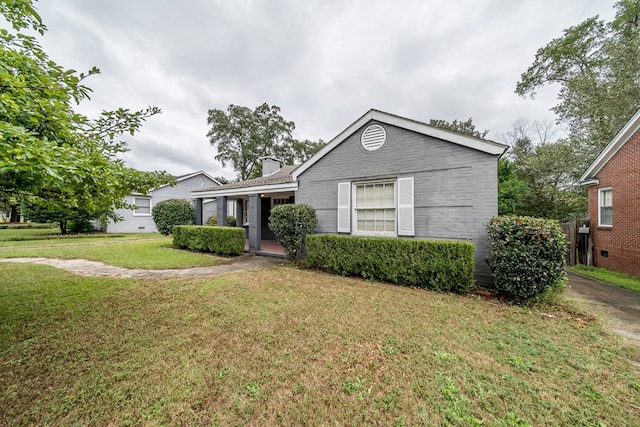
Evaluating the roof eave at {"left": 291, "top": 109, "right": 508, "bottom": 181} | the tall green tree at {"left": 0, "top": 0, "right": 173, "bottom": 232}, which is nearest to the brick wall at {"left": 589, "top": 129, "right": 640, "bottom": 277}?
the roof eave at {"left": 291, "top": 109, "right": 508, "bottom": 181}

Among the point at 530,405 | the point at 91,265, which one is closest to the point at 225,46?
the point at 91,265

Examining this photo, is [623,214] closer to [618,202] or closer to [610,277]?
[618,202]

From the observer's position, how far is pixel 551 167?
567 inches

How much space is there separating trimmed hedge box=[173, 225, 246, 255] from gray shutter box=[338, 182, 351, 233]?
4.24 metres

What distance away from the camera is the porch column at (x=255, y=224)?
9.66m

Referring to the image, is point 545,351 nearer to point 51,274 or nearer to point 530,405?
point 530,405

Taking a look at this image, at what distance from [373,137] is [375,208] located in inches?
87.2

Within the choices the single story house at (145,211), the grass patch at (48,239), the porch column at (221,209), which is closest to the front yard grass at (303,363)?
the porch column at (221,209)

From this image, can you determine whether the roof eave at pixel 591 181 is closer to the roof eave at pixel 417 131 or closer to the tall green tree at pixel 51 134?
the roof eave at pixel 417 131

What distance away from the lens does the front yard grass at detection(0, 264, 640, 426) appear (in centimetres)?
205

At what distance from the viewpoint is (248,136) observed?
29312 mm

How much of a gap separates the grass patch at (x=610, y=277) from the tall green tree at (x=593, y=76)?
777 centimetres

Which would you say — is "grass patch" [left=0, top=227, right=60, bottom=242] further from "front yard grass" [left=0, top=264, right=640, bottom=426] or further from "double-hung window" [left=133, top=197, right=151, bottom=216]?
"front yard grass" [left=0, top=264, right=640, bottom=426]

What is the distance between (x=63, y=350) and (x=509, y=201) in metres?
22.4
